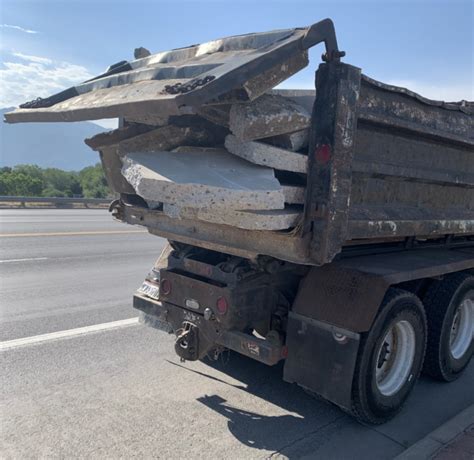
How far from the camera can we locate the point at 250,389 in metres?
4.41

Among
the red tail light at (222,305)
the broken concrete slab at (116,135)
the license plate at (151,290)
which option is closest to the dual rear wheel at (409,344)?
the red tail light at (222,305)

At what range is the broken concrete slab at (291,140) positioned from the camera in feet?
11.1

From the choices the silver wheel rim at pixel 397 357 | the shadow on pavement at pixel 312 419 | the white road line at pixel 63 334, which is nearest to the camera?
the shadow on pavement at pixel 312 419

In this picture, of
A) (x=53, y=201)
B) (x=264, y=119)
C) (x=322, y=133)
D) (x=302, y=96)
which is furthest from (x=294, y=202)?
(x=53, y=201)

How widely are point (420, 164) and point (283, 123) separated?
1.71m

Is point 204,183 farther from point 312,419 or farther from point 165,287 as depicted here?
point 312,419

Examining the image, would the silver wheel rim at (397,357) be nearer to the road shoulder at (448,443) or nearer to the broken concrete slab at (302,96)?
the road shoulder at (448,443)

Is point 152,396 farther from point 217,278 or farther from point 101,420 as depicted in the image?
point 217,278

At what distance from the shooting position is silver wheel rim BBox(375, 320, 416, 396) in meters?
4.12

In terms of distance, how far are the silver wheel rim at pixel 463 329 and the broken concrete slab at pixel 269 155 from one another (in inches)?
111

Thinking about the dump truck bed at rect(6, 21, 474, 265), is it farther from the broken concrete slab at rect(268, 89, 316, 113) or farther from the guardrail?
the guardrail

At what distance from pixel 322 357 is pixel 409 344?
3.32 feet

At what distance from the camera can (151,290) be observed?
4719 millimetres


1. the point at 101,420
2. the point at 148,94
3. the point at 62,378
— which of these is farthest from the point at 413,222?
the point at 62,378
